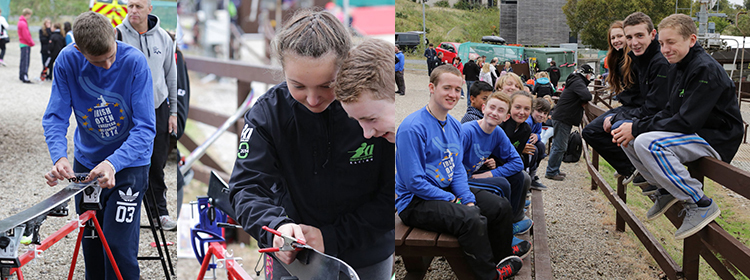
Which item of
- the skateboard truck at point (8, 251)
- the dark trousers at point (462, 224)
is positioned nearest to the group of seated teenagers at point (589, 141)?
the dark trousers at point (462, 224)

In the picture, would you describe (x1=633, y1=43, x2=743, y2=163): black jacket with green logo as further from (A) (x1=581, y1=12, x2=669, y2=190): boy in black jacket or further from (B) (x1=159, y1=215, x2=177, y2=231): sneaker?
(B) (x1=159, y1=215, x2=177, y2=231): sneaker

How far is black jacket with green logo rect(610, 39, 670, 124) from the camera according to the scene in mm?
3020

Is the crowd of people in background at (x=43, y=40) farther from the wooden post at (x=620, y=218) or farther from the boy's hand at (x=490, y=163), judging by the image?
the wooden post at (x=620, y=218)

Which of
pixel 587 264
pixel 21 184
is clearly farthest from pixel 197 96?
pixel 21 184

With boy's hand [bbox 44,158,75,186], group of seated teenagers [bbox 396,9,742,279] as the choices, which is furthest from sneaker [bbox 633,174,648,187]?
boy's hand [bbox 44,158,75,186]

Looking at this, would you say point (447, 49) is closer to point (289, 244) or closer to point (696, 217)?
point (289, 244)

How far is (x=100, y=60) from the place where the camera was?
8.13 ft

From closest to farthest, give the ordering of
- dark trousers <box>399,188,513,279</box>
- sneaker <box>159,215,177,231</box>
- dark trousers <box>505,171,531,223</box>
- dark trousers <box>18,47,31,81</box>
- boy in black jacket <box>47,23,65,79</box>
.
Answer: dark trousers <box>399,188,513,279</box> < dark trousers <box>505,171,531,223</box> < sneaker <box>159,215,177,231</box> < dark trousers <box>18,47,31,81</box> < boy in black jacket <box>47,23,65,79</box>

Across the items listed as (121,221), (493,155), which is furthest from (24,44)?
(493,155)

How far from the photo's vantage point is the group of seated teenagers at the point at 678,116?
2604 mm

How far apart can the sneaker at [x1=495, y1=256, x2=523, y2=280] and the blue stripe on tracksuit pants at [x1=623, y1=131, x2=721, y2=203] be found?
0.85 metres

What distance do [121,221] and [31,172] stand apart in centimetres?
361

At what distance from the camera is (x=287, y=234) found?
1088 millimetres

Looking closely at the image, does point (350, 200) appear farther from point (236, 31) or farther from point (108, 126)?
point (108, 126)
